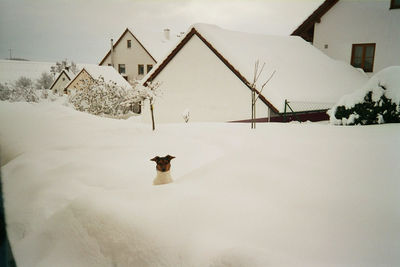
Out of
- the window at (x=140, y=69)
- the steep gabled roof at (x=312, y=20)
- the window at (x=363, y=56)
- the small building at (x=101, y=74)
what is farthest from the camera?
the window at (x=140, y=69)

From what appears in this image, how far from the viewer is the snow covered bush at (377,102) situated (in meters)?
6.37

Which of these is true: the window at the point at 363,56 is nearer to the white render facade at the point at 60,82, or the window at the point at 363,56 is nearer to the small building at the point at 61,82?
the small building at the point at 61,82

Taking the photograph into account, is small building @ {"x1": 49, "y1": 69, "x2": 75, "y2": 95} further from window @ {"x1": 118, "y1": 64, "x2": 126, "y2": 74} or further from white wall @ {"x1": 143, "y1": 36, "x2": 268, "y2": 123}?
white wall @ {"x1": 143, "y1": 36, "x2": 268, "y2": 123}

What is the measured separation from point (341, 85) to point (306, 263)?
13220 mm

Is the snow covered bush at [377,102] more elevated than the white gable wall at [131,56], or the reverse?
the white gable wall at [131,56]

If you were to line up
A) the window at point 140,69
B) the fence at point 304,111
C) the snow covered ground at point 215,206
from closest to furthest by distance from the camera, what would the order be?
the snow covered ground at point 215,206
the fence at point 304,111
the window at point 140,69

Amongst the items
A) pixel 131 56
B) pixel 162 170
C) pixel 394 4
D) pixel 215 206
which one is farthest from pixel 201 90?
pixel 131 56

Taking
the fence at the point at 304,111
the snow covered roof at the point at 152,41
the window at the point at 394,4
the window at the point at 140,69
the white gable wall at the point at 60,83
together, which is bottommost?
the fence at the point at 304,111

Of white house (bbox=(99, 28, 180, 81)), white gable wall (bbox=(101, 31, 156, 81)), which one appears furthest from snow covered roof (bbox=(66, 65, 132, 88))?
white gable wall (bbox=(101, 31, 156, 81))

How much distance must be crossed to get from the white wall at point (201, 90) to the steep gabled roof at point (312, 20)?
24.1ft

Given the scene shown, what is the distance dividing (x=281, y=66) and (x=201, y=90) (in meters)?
4.07

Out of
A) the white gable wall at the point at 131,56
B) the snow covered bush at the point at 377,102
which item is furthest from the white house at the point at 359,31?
the white gable wall at the point at 131,56

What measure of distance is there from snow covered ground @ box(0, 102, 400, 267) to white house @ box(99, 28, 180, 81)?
2563 cm

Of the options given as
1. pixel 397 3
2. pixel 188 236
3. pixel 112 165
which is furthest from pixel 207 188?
pixel 397 3
